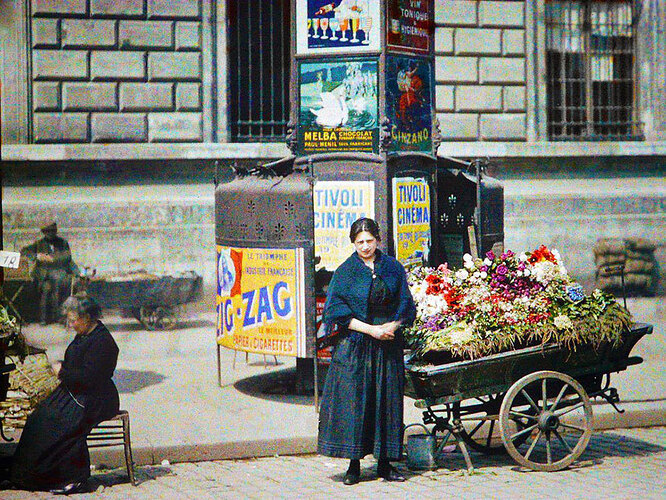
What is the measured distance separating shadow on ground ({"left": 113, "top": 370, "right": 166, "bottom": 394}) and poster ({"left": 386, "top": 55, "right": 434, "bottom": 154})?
3408mm

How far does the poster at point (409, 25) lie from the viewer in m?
10.1

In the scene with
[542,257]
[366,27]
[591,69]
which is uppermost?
[591,69]

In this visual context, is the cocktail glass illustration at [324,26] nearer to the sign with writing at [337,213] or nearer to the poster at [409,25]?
the poster at [409,25]

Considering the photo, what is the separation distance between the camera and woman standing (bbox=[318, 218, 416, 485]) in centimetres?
731

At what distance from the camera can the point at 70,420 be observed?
283 inches

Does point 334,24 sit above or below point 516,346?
above

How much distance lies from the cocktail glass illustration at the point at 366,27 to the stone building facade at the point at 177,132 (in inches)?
220

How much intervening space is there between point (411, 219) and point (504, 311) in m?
2.63

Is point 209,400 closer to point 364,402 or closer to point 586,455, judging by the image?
point 364,402

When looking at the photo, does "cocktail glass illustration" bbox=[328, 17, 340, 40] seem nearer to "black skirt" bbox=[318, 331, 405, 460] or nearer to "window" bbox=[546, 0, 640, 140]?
"black skirt" bbox=[318, 331, 405, 460]

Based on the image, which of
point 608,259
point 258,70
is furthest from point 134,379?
point 608,259

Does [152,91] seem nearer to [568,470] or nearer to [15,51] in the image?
[15,51]

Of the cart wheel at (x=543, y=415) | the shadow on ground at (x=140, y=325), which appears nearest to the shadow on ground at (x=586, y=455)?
the cart wheel at (x=543, y=415)

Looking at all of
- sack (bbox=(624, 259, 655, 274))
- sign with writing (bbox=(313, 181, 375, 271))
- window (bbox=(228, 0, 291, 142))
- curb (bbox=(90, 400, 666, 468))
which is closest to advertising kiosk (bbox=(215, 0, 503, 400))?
sign with writing (bbox=(313, 181, 375, 271))
